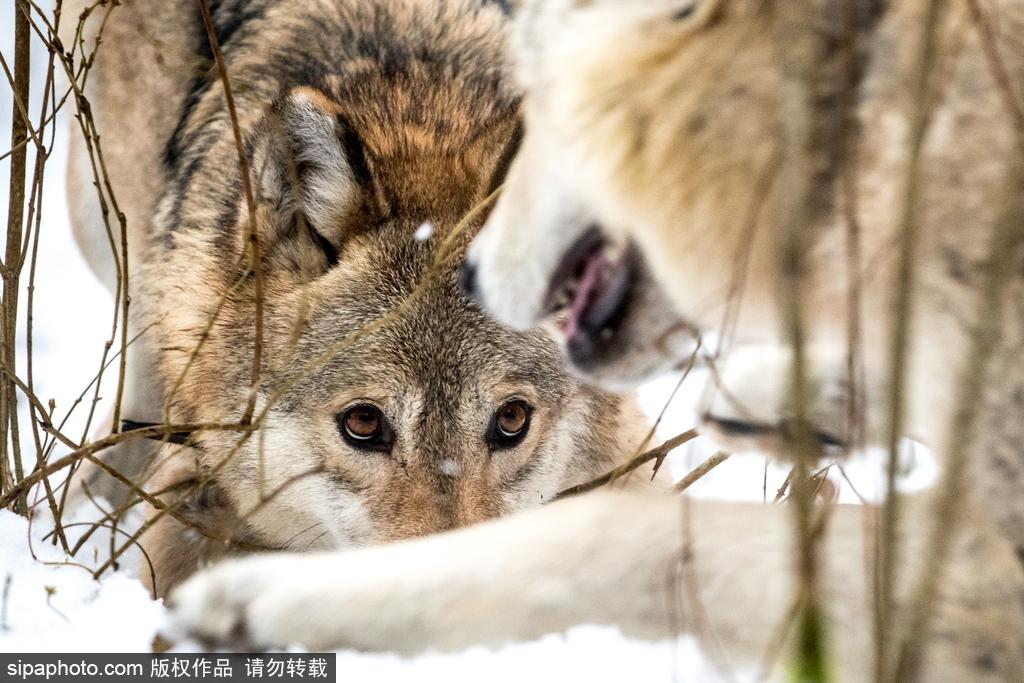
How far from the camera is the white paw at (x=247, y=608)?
192cm

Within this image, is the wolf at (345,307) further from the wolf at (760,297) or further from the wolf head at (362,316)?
the wolf at (760,297)

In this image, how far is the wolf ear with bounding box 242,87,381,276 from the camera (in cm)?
311

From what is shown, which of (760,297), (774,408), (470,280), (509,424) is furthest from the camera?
(509,424)

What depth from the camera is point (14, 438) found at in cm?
344

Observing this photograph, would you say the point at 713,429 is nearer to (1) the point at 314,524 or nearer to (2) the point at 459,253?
(2) the point at 459,253

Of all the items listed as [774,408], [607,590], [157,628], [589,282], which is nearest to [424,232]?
[589,282]

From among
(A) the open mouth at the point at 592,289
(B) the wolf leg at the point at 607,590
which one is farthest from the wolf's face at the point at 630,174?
(B) the wolf leg at the point at 607,590

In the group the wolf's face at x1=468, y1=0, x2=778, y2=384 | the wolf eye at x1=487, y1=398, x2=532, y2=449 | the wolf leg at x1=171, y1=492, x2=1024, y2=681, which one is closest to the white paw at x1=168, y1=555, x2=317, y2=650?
the wolf leg at x1=171, y1=492, x2=1024, y2=681

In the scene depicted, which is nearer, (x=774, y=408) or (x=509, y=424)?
(x=774, y=408)

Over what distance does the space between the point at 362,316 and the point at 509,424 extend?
0.59m

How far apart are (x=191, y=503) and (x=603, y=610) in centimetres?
220

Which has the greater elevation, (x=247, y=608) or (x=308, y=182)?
(x=308, y=182)

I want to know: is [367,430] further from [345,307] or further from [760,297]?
[760,297]

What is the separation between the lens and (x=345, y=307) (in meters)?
3.40
